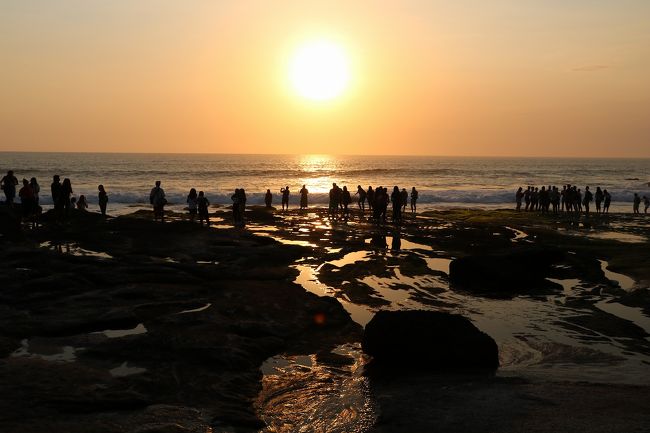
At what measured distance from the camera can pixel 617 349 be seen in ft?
38.0

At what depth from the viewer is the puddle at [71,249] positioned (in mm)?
20547

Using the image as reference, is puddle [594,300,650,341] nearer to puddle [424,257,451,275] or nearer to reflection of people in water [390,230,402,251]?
puddle [424,257,451,275]

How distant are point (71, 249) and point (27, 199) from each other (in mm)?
7358

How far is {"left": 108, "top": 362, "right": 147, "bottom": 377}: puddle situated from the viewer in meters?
9.58

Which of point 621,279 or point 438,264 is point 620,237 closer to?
point 621,279

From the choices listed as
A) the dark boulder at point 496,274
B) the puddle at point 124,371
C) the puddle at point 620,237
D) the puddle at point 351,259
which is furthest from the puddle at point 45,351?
the puddle at point 620,237

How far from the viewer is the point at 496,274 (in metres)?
17.5

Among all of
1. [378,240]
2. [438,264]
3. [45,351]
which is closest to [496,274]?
[438,264]

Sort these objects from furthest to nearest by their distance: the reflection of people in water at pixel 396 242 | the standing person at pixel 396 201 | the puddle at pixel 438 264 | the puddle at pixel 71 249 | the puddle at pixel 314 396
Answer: the standing person at pixel 396 201
the reflection of people in water at pixel 396 242
the puddle at pixel 71 249
the puddle at pixel 438 264
the puddle at pixel 314 396

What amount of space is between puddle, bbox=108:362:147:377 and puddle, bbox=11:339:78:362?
0.85 metres

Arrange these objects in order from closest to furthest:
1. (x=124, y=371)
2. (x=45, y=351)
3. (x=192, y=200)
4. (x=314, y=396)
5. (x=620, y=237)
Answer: (x=314, y=396)
(x=124, y=371)
(x=45, y=351)
(x=620, y=237)
(x=192, y=200)

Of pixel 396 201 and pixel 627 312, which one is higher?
pixel 396 201

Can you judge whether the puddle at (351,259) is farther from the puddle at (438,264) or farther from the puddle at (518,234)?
the puddle at (518,234)

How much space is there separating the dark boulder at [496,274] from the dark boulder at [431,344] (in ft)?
22.0
